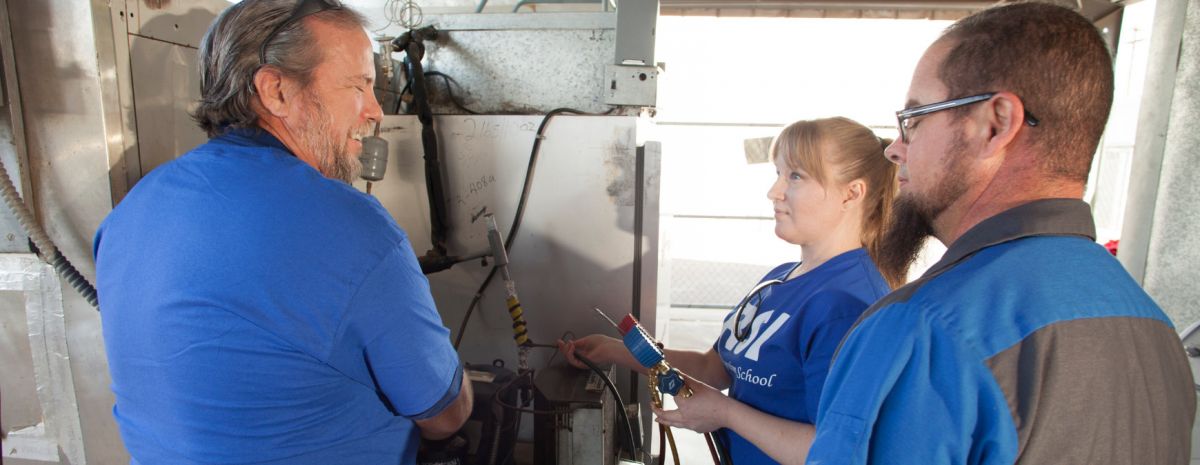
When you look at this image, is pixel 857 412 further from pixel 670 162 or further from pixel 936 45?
pixel 670 162

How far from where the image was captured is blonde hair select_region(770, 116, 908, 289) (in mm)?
1021

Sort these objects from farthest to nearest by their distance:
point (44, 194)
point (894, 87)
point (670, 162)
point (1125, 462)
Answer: point (670, 162) < point (894, 87) < point (44, 194) < point (1125, 462)

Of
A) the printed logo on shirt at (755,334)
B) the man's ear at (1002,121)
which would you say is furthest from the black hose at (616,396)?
the man's ear at (1002,121)

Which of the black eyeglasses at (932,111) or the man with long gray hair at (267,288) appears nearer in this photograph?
the black eyeglasses at (932,111)

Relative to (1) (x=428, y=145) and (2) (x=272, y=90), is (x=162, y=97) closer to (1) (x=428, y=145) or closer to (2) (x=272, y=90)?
(2) (x=272, y=90)

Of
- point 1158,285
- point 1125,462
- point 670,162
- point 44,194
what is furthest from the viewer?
point 670,162

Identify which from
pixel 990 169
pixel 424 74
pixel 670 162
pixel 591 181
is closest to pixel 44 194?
pixel 424 74

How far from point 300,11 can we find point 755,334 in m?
0.88

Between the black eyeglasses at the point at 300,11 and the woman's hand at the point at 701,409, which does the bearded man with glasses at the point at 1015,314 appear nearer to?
the woman's hand at the point at 701,409

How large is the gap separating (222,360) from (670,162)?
4217mm

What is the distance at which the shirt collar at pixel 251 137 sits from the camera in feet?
2.48

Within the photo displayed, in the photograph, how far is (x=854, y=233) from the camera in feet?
3.44

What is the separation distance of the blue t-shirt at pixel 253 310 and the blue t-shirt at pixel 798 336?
55 centimetres

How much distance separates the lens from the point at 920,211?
65 cm
